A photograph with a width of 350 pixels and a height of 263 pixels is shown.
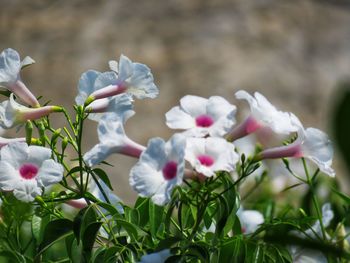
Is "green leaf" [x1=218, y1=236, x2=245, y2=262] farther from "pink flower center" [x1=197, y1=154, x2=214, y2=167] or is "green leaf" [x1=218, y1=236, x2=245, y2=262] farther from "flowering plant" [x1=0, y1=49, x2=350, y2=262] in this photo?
"pink flower center" [x1=197, y1=154, x2=214, y2=167]

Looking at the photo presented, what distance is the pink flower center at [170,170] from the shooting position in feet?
3.12

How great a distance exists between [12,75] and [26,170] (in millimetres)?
158

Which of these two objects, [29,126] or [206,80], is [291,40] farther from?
[29,126]

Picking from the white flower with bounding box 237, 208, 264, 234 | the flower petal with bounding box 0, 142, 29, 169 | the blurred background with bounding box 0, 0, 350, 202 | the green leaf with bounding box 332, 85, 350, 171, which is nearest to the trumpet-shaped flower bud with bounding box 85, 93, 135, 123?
the flower petal with bounding box 0, 142, 29, 169

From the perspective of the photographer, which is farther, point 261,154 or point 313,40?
point 313,40

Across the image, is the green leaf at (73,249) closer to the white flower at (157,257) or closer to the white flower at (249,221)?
the white flower at (157,257)

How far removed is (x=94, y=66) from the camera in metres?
5.35

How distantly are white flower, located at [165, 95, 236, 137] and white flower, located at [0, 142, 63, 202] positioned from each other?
0.50 ft

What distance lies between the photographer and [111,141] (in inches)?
41.4

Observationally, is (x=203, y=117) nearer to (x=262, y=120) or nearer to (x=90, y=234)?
(x=262, y=120)

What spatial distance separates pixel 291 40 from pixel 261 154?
452 centimetres

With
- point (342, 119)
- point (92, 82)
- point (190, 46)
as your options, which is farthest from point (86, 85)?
point (190, 46)

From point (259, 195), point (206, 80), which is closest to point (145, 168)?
point (259, 195)

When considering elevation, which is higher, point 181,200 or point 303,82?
point 181,200
